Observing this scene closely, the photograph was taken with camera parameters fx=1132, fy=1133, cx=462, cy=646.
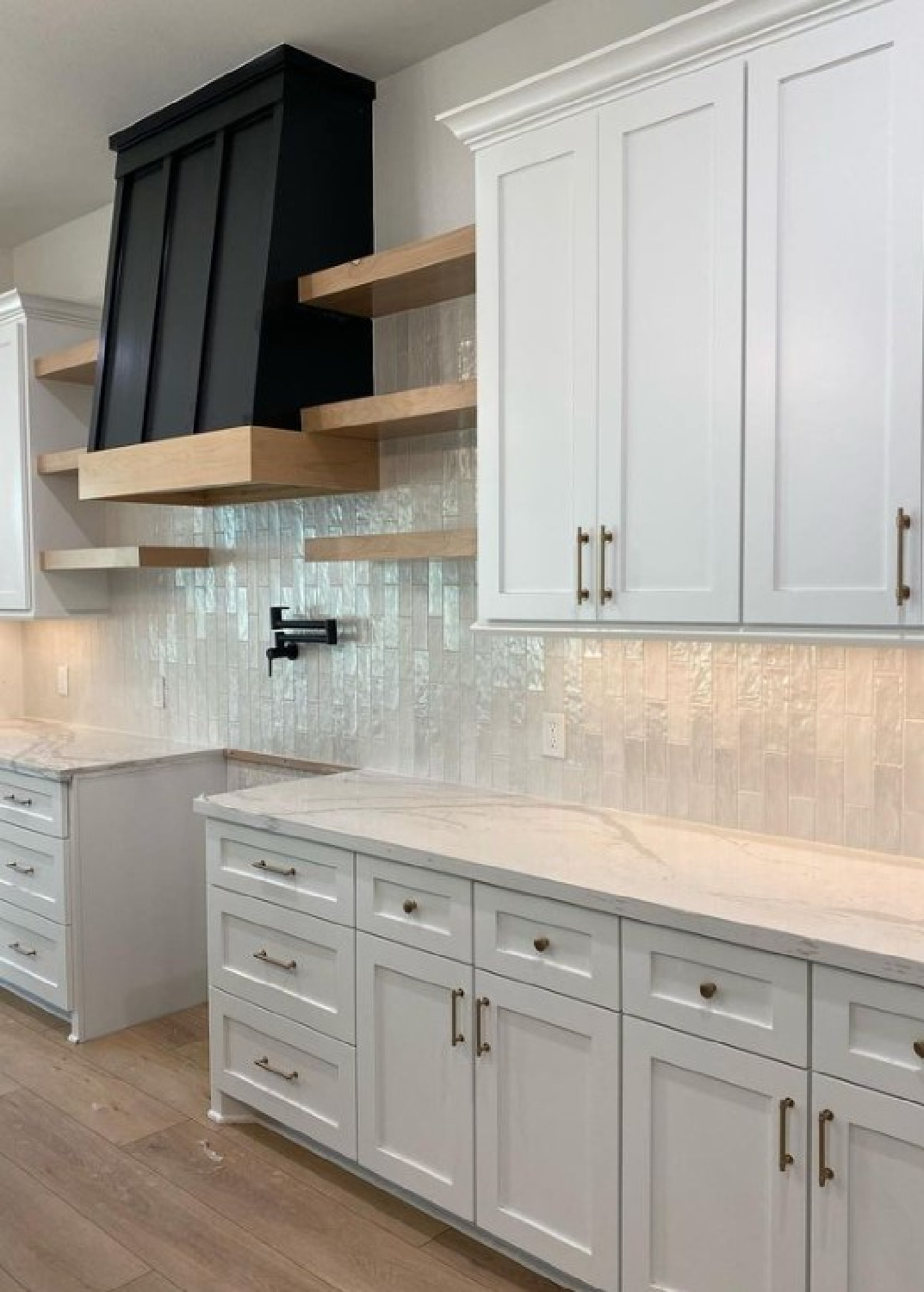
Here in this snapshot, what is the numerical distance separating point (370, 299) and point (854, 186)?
1.47m

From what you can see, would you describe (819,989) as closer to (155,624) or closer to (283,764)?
(283,764)

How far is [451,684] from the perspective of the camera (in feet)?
10.4

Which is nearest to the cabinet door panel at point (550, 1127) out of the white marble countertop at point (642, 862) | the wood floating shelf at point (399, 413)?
the white marble countertop at point (642, 862)

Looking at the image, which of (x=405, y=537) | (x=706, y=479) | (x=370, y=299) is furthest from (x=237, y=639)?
(x=706, y=479)

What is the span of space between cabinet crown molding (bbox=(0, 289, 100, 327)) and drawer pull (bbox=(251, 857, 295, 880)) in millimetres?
2438

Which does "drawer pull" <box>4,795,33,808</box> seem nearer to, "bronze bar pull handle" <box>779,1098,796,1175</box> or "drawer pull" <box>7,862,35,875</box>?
"drawer pull" <box>7,862,35,875</box>

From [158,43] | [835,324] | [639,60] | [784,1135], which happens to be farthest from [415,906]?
[158,43]

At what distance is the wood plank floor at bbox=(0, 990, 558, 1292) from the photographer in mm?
2359

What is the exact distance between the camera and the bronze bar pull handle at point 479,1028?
230 cm

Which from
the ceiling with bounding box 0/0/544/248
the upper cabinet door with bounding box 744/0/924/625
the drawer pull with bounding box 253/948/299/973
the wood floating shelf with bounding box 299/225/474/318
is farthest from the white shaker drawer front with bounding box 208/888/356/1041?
the ceiling with bounding box 0/0/544/248

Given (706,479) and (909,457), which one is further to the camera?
(706,479)

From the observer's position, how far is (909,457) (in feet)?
6.27

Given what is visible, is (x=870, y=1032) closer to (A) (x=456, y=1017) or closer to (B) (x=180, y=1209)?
(A) (x=456, y=1017)

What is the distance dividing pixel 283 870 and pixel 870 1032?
57.2 inches
